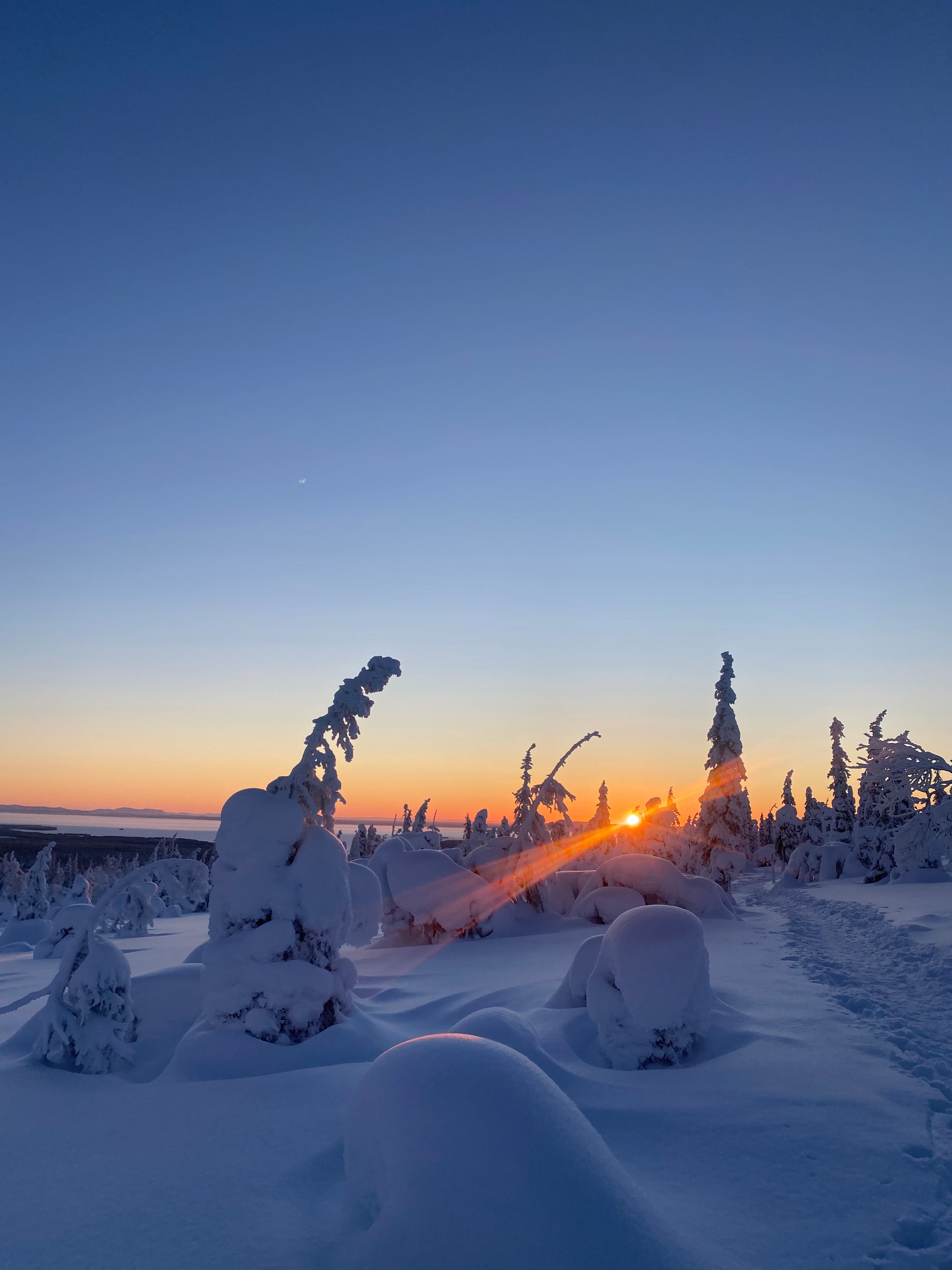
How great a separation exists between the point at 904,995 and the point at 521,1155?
1012 centimetres

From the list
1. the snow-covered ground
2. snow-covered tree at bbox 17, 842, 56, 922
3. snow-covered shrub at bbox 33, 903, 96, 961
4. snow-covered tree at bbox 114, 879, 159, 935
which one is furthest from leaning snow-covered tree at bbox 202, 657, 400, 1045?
snow-covered tree at bbox 17, 842, 56, 922

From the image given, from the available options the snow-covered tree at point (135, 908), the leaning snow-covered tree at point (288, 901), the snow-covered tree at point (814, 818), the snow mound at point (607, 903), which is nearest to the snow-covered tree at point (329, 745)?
the leaning snow-covered tree at point (288, 901)

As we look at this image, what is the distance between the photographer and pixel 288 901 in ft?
35.9

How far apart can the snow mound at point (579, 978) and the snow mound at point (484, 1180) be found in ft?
20.1

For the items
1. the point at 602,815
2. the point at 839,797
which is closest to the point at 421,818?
the point at 602,815

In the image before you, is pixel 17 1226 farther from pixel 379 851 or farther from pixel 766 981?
pixel 379 851

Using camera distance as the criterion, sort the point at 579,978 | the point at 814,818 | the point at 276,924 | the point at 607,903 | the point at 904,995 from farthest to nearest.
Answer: the point at 814,818, the point at 607,903, the point at 904,995, the point at 276,924, the point at 579,978

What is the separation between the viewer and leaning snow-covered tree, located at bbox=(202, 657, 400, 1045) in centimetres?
1023

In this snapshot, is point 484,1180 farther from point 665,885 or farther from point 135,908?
point 665,885

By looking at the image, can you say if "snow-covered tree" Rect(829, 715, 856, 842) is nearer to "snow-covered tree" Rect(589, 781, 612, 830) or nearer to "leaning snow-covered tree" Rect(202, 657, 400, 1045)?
"snow-covered tree" Rect(589, 781, 612, 830)

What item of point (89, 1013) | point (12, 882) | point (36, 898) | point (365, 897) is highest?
point (365, 897)

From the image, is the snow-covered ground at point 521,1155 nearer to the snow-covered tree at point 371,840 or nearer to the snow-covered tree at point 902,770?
the snow-covered tree at point 902,770

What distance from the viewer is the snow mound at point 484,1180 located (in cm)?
402

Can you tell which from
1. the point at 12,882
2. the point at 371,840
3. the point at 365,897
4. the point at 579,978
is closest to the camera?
the point at 579,978
